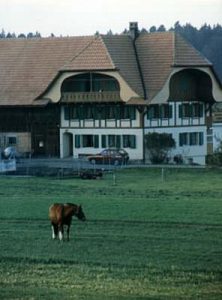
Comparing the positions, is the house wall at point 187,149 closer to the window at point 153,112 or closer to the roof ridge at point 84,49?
the window at point 153,112

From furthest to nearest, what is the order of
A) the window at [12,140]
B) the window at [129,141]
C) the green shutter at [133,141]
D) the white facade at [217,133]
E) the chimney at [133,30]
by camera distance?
the chimney at [133,30] < the white facade at [217,133] < the window at [12,140] < the window at [129,141] < the green shutter at [133,141]

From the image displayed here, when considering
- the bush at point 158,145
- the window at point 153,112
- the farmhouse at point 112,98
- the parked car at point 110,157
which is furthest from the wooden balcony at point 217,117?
the parked car at point 110,157

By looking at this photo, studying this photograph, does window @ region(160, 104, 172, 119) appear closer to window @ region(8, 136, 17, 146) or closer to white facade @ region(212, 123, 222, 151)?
white facade @ region(212, 123, 222, 151)

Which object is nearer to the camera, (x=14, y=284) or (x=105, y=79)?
(x=14, y=284)

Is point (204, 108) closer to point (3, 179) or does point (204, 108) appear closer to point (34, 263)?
point (3, 179)

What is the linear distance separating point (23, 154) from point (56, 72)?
16.2 ft

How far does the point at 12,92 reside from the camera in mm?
55625

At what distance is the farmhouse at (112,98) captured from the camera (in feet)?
175

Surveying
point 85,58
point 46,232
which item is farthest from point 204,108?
point 46,232

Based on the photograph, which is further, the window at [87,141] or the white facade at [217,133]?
the white facade at [217,133]

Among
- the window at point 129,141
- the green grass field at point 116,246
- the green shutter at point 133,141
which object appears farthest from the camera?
the window at point 129,141

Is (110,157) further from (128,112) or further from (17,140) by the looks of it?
(17,140)

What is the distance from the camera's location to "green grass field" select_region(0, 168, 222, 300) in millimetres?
12688

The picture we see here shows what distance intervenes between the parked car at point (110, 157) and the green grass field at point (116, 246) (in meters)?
14.4
